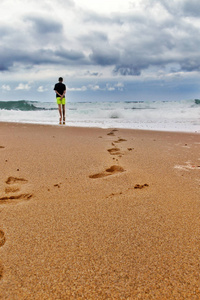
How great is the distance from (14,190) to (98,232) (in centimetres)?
76

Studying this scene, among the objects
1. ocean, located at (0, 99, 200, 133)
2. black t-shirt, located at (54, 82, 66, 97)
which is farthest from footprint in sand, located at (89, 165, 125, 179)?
black t-shirt, located at (54, 82, 66, 97)

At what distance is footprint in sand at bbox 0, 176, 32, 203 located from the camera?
4.86 ft

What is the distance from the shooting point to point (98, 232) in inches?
43.9

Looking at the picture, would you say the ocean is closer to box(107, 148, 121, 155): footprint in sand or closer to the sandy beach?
box(107, 148, 121, 155): footprint in sand

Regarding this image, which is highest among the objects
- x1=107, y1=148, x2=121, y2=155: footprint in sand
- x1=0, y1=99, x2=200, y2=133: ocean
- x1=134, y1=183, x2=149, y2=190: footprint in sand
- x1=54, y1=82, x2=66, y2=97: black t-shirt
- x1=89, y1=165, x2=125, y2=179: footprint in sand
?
x1=54, y1=82, x2=66, y2=97: black t-shirt

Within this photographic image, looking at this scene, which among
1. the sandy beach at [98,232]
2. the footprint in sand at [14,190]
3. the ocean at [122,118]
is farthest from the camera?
the ocean at [122,118]

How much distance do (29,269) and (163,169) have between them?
1.53 m

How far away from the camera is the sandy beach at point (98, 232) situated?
0.82m

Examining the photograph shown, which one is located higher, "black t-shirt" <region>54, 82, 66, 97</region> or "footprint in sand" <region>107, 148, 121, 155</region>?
"black t-shirt" <region>54, 82, 66, 97</region>

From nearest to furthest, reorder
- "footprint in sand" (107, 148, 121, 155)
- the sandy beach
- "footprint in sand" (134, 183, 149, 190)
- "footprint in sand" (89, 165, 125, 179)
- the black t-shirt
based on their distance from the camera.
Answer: the sandy beach, "footprint in sand" (134, 183, 149, 190), "footprint in sand" (89, 165, 125, 179), "footprint in sand" (107, 148, 121, 155), the black t-shirt

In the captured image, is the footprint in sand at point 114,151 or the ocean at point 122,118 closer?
the footprint in sand at point 114,151

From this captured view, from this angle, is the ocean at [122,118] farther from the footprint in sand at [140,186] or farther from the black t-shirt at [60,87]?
the footprint in sand at [140,186]

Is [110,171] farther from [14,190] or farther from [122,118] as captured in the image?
[122,118]

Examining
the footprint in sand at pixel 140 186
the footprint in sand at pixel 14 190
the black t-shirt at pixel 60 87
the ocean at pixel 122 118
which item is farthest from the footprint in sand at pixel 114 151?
the black t-shirt at pixel 60 87
